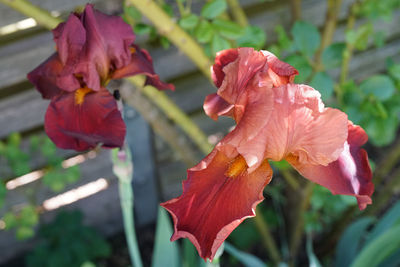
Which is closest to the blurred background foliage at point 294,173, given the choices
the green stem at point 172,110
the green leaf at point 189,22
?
the green leaf at point 189,22

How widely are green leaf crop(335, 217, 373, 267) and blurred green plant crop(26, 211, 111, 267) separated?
0.71 metres

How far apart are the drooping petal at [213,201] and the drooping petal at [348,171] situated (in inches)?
2.2

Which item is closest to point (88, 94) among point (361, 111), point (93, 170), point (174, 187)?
point (361, 111)

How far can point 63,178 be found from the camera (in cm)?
109

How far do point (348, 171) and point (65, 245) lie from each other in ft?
3.21

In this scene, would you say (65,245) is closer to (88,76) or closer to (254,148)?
(88,76)

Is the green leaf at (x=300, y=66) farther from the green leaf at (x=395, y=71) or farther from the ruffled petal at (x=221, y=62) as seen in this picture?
the ruffled petal at (x=221, y=62)

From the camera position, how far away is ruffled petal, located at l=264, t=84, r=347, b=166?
0.43 m

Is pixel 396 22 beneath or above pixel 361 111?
beneath

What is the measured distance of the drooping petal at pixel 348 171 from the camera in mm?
481

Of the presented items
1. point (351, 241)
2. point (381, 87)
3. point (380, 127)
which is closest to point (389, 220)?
point (351, 241)

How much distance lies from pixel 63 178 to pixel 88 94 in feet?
1.91

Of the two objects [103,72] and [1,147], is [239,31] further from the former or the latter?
[1,147]

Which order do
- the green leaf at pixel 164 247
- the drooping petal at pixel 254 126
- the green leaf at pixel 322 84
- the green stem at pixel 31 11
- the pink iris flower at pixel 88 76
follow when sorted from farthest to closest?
the green leaf at pixel 164 247 < the green leaf at pixel 322 84 < the green stem at pixel 31 11 < the pink iris flower at pixel 88 76 < the drooping petal at pixel 254 126
